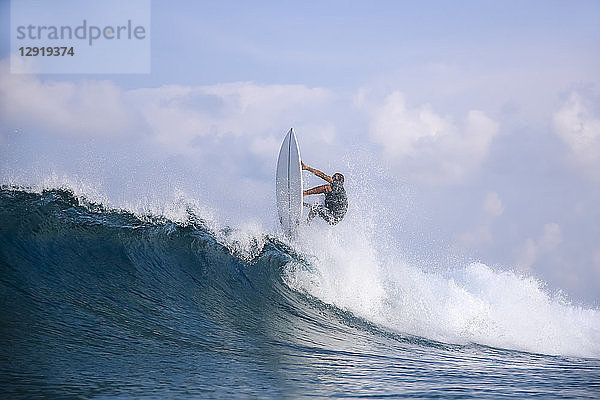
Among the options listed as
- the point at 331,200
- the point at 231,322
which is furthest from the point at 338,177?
the point at 231,322

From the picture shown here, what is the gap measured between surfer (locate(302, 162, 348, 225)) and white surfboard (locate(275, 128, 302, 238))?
269mm

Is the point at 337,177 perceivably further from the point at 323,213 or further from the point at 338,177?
the point at 323,213

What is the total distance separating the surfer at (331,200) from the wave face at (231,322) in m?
0.59

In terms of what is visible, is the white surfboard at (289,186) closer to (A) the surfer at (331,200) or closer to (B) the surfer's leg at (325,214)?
(A) the surfer at (331,200)

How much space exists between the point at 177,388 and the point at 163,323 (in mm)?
2417

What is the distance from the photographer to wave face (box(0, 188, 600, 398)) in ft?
12.8

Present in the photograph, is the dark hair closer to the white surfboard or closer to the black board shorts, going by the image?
the black board shorts

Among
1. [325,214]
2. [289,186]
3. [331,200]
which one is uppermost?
[289,186]

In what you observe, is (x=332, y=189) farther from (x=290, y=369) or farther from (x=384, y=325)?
(x=290, y=369)

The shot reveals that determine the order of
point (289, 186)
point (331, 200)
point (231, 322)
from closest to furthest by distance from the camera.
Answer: point (231, 322) < point (289, 186) < point (331, 200)

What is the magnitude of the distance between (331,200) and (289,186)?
930 mm

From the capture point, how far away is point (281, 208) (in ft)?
35.8

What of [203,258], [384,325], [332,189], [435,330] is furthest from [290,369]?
[332,189]

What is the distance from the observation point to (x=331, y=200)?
35.4 feet
